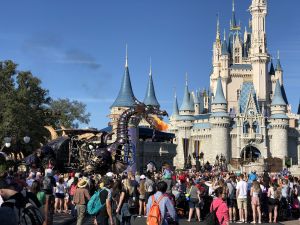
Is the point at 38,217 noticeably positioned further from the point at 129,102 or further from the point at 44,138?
the point at 129,102

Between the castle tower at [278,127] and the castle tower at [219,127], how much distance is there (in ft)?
22.9

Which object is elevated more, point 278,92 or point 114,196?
point 278,92

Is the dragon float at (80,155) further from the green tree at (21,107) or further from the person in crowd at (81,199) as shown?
the green tree at (21,107)

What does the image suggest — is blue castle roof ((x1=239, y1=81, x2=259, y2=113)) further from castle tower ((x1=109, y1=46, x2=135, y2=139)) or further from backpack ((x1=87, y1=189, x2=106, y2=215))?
backpack ((x1=87, y1=189, x2=106, y2=215))

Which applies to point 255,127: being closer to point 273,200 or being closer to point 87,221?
point 273,200

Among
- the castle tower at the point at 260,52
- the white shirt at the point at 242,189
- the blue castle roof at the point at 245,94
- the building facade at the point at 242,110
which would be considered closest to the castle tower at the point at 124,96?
the building facade at the point at 242,110

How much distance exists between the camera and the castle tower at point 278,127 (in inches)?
3068

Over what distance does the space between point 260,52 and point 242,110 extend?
35.9 ft

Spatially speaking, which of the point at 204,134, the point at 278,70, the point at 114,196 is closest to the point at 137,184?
the point at 114,196

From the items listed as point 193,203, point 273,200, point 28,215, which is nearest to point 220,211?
point 28,215

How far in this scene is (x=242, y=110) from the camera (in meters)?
81.8

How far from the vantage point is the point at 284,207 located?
633 inches

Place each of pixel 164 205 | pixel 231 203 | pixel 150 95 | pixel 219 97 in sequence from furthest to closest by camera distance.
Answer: pixel 150 95 → pixel 219 97 → pixel 231 203 → pixel 164 205

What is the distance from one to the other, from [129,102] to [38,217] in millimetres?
60943
